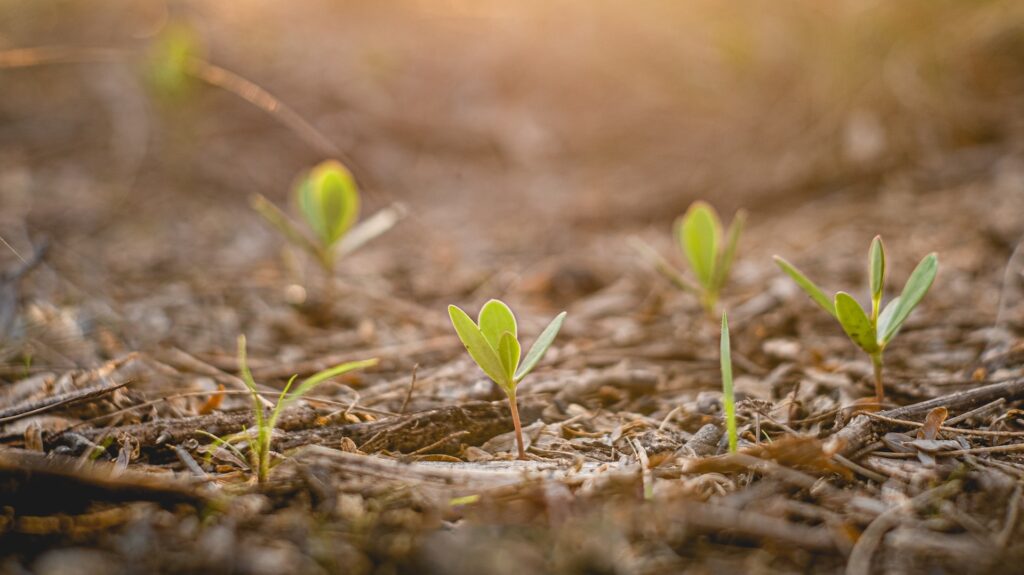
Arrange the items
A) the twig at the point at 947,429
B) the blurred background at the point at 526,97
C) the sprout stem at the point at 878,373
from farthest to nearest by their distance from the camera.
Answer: the blurred background at the point at 526,97 < the sprout stem at the point at 878,373 < the twig at the point at 947,429

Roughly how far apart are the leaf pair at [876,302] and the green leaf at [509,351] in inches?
15.1

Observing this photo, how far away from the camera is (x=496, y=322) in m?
0.86

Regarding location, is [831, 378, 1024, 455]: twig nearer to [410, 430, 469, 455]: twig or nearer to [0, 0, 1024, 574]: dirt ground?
[0, 0, 1024, 574]: dirt ground

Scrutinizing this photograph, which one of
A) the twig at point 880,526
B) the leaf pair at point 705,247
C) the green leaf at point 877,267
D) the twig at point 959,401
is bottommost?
the twig at point 880,526

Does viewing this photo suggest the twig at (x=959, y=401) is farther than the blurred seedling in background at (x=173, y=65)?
No

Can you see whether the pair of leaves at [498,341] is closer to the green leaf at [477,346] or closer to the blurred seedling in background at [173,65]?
the green leaf at [477,346]

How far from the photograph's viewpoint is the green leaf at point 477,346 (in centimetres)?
84

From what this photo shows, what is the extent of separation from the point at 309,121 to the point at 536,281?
A: 182cm

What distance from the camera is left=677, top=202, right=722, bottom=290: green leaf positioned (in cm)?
133

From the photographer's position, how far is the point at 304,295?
175 cm

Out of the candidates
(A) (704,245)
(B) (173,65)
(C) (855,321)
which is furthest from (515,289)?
(B) (173,65)

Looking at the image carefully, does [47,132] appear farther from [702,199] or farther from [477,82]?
[702,199]

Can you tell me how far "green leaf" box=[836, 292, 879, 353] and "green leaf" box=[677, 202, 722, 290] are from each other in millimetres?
442

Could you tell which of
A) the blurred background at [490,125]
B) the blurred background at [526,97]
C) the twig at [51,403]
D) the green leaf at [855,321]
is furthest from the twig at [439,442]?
the blurred background at [526,97]
